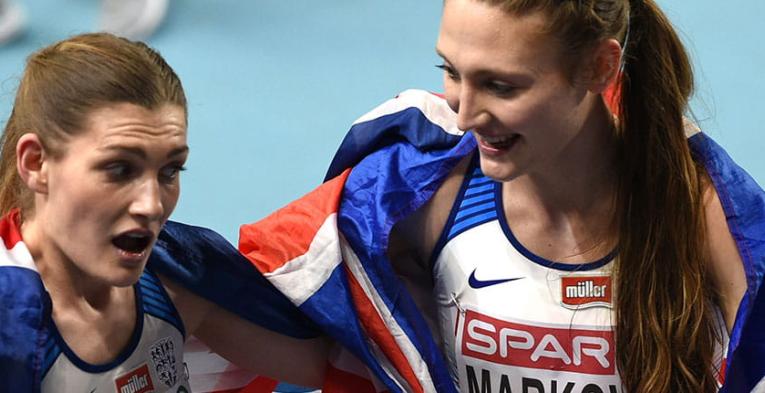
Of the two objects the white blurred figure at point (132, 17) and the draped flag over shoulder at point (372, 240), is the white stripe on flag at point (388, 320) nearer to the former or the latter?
the draped flag over shoulder at point (372, 240)

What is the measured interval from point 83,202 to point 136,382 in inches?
10.1

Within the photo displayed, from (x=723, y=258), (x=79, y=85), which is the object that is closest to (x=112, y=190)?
(x=79, y=85)

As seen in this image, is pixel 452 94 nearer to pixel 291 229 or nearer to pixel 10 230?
pixel 291 229

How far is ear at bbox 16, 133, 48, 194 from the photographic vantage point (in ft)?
5.22

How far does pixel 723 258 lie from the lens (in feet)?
5.96

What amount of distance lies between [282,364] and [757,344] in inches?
24.9

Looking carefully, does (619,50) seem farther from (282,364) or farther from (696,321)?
(282,364)

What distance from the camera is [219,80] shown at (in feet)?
12.9

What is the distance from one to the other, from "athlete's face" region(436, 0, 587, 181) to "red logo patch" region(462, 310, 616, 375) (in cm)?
22

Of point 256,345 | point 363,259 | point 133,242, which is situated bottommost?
point 256,345

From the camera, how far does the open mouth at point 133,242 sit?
5.31 feet

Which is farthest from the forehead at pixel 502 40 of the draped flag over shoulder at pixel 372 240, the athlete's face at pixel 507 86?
the draped flag over shoulder at pixel 372 240

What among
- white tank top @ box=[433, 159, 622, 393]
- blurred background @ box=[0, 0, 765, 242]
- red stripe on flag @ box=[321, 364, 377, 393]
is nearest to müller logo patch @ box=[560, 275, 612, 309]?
white tank top @ box=[433, 159, 622, 393]

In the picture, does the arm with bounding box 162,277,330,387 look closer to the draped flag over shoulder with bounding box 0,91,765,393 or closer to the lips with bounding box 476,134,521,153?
the draped flag over shoulder with bounding box 0,91,765,393
